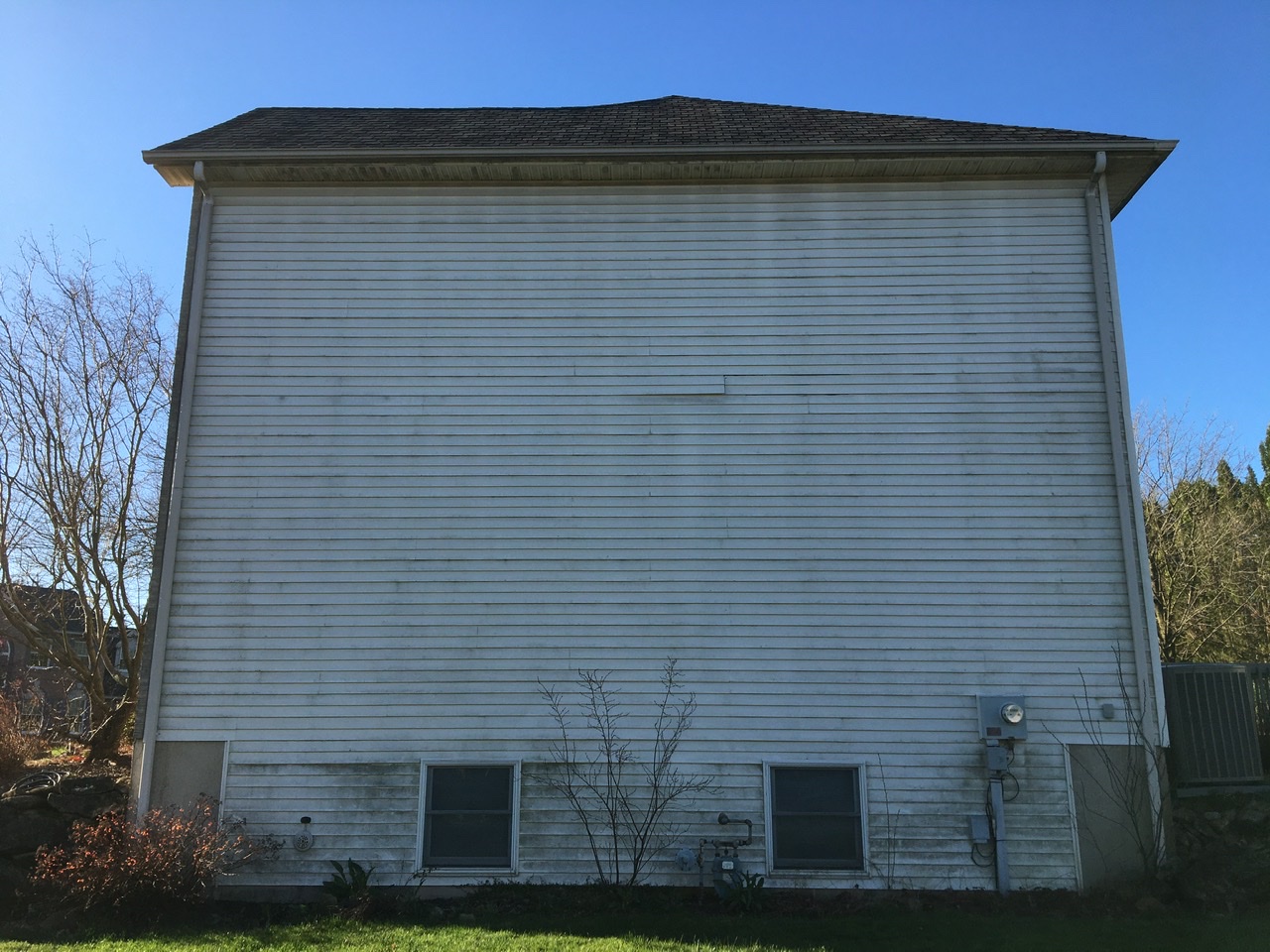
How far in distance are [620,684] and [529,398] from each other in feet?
10.0

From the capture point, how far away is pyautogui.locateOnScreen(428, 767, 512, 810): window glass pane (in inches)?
337

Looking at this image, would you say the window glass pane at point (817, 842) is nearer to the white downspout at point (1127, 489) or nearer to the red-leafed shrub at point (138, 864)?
the white downspout at point (1127, 489)

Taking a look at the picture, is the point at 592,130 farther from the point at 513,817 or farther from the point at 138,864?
the point at 138,864

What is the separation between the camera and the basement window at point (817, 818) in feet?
27.5

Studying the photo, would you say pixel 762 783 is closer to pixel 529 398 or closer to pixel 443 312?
pixel 529 398

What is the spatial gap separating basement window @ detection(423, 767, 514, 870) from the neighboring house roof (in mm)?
6325

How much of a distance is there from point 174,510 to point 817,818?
7.07 m

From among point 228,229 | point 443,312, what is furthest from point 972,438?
point 228,229

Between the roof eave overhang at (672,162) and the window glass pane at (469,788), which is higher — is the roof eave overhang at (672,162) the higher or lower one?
the higher one

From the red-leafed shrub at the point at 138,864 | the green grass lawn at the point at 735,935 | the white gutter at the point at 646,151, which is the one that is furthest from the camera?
the white gutter at the point at 646,151

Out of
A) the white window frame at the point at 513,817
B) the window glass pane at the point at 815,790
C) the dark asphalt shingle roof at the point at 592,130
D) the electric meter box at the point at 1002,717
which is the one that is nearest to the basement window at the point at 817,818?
the window glass pane at the point at 815,790

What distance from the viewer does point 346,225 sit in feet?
32.3

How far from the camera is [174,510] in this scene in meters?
9.05

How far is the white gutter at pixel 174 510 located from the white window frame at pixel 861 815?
5.89 metres
